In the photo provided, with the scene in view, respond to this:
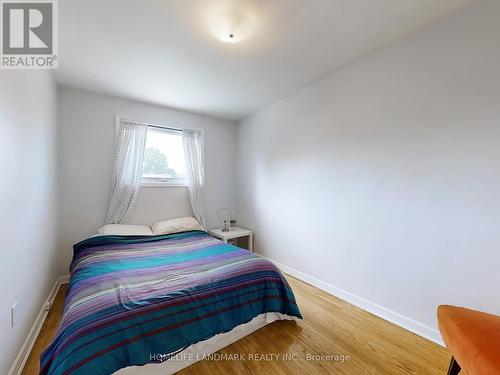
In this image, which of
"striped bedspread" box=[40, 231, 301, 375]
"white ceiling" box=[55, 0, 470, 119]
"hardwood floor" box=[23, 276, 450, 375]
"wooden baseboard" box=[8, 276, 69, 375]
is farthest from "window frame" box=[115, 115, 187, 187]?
"hardwood floor" box=[23, 276, 450, 375]

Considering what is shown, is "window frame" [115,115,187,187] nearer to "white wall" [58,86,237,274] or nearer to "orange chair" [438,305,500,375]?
"white wall" [58,86,237,274]

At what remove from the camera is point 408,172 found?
6.21ft

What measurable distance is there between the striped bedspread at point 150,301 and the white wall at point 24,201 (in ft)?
0.98

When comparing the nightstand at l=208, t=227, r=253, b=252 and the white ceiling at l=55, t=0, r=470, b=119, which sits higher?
the white ceiling at l=55, t=0, r=470, b=119

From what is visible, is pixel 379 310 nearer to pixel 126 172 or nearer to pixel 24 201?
pixel 24 201

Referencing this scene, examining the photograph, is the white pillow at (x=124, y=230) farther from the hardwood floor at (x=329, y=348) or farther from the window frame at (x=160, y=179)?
the hardwood floor at (x=329, y=348)

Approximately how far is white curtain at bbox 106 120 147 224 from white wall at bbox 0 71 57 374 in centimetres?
70

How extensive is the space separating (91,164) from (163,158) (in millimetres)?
952

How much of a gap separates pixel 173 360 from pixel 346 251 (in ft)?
6.14

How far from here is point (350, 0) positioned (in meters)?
1.51

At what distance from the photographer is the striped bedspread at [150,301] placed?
117 cm

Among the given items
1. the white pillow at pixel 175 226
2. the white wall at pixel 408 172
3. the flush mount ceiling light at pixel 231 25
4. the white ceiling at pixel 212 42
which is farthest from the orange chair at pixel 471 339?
the white pillow at pixel 175 226

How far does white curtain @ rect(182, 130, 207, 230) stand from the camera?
363 centimetres

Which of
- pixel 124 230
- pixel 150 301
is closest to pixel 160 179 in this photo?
pixel 124 230
